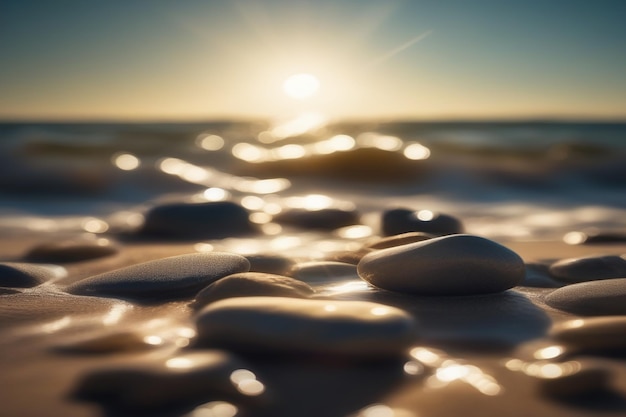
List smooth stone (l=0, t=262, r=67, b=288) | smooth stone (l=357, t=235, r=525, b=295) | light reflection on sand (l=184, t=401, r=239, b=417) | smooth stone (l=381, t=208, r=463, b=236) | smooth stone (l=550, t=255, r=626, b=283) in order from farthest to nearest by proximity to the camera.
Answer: smooth stone (l=381, t=208, r=463, b=236) < smooth stone (l=550, t=255, r=626, b=283) < smooth stone (l=0, t=262, r=67, b=288) < smooth stone (l=357, t=235, r=525, b=295) < light reflection on sand (l=184, t=401, r=239, b=417)

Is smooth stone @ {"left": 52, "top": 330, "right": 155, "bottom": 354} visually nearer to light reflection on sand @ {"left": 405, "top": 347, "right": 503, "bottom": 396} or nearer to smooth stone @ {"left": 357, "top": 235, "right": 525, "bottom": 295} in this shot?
light reflection on sand @ {"left": 405, "top": 347, "right": 503, "bottom": 396}

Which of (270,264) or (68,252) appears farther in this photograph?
(68,252)

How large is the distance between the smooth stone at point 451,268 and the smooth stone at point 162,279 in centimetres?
46

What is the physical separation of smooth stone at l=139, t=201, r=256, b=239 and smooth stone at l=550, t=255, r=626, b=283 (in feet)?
5.25

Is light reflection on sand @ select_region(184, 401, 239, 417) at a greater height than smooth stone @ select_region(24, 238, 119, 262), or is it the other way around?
smooth stone @ select_region(24, 238, 119, 262)

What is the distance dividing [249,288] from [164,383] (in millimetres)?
515

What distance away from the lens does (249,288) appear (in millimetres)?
1425

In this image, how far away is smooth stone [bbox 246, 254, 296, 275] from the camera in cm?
194

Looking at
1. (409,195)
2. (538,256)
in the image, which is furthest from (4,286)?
(409,195)

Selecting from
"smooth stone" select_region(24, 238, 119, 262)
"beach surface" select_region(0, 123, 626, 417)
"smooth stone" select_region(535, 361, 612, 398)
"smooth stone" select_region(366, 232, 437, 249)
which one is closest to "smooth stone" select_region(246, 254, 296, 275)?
"beach surface" select_region(0, 123, 626, 417)

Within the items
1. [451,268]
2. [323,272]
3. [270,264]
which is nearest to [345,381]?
[451,268]

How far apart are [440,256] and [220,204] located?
181 centimetres

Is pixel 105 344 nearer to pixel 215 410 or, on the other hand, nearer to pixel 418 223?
pixel 215 410

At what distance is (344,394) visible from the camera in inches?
37.5
